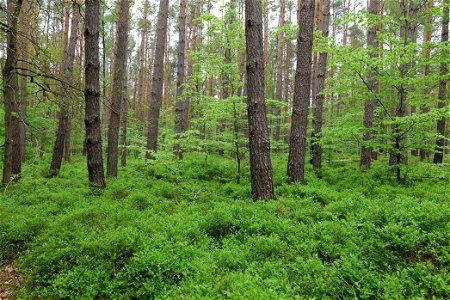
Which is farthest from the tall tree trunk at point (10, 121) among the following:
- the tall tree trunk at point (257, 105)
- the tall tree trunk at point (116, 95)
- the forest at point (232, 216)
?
the tall tree trunk at point (257, 105)

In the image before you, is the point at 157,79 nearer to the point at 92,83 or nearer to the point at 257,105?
the point at 92,83

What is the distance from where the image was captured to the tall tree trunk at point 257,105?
5938 millimetres

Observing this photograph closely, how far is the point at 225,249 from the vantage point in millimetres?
4043

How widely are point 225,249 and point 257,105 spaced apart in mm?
3214

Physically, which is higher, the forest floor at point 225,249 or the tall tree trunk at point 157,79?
the tall tree trunk at point 157,79

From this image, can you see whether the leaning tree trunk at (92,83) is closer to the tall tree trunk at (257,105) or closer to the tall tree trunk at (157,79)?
the tall tree trunk at (257,105)

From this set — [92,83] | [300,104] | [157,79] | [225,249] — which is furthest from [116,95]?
[225,249]

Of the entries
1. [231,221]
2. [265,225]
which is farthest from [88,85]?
[265,225]

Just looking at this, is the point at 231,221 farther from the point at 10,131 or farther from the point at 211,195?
the point at 10,131

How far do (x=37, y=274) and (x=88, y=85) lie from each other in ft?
14.5

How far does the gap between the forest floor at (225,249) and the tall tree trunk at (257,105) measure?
60 centimetres

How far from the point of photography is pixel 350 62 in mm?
7562

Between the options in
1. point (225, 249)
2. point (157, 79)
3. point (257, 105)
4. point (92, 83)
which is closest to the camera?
point (225, 249)

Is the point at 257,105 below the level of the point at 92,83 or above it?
below
